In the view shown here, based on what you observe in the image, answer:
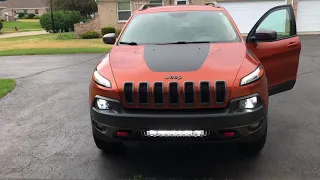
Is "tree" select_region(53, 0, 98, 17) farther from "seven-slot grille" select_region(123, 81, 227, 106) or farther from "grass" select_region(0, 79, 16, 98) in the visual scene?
"seven-slot grille" select_region(123, 81, 227, 106)

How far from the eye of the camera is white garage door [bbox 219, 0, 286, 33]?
22.2 metres

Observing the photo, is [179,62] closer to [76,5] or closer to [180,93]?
[180,93]

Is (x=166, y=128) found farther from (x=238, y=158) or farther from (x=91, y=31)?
(x=91, y=31)

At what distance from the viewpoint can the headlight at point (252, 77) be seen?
3.24 metres

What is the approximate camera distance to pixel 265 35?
4473mm

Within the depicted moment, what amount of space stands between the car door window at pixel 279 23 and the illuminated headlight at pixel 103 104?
9.04ft

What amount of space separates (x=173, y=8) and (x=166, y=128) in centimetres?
259

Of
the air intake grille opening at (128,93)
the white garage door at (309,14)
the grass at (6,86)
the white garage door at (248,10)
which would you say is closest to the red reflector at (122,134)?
the air intake grille opening at (128,93)

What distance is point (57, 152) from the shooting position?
4.24 metres

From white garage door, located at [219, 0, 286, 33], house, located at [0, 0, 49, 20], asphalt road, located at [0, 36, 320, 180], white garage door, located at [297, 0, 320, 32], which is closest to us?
asphalt road, located at [0, 36, 320, 180]

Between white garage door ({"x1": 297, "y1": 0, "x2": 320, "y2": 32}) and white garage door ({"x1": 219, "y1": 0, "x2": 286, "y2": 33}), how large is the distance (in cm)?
136

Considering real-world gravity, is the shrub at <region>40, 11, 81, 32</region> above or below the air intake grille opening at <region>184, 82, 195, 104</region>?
below

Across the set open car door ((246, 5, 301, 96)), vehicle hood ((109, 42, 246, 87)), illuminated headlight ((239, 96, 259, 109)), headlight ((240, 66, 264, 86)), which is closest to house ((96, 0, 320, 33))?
open car door ((246, 5, 301, 96))

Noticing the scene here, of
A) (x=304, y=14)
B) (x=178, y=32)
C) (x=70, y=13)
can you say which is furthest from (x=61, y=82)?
(x=70, y=13)
